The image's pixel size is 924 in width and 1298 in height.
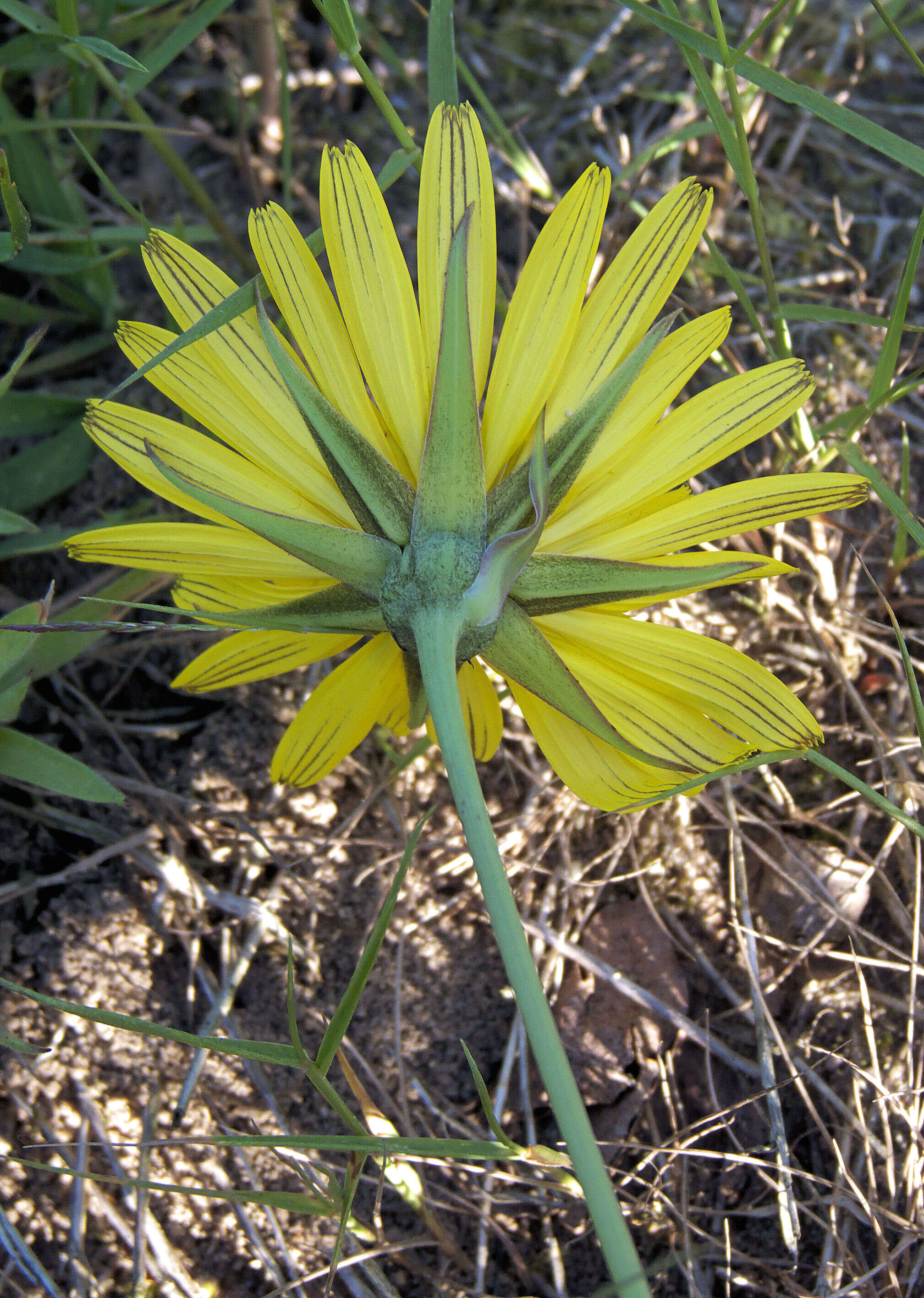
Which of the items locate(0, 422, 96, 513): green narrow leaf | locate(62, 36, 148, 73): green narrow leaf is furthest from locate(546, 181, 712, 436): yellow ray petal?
locate(0, 422, 96, 513): green narrow leaf

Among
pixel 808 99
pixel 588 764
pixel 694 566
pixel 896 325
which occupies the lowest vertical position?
pixel 588 764

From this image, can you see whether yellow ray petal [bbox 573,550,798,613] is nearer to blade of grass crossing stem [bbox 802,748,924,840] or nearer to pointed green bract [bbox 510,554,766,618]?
pointed green bract [bbox 510,554,766,618]

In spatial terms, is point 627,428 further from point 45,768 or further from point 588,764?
point 45,768

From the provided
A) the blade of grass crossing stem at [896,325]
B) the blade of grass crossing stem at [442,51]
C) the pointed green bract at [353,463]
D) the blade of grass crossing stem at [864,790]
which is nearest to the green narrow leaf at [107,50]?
the blade of grass crossing stem at [442,51]

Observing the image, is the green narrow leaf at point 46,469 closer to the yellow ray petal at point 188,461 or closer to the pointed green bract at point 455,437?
the yellow ray petal at point 188,461

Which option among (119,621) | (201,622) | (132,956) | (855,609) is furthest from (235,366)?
(855,609)

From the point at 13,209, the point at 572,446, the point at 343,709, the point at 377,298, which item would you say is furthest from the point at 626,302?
the point at 13,209

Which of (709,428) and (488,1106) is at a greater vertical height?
(709,428)
